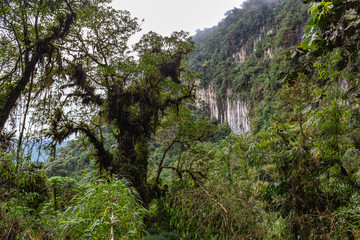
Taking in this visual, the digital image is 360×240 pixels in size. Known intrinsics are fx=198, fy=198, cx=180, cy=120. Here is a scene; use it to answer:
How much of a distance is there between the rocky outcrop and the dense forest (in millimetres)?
20025

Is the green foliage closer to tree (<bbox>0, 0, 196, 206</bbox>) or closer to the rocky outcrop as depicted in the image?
tree (<bbox>0, 0, 196, 206</bbox>)

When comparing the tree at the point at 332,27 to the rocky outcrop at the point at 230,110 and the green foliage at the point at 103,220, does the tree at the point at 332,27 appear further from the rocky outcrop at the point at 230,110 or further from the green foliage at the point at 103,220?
the rocky outcrop at the point at 230,110

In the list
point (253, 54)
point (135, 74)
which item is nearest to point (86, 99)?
point (135, 74)

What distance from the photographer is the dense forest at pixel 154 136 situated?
1329 millimetres

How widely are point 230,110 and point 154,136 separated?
87.5ft

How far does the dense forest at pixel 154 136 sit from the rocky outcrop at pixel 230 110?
788 inches

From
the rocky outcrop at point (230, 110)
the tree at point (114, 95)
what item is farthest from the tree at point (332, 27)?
the rocky outcrop at point (230, 110)

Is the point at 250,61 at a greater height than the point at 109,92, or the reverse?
the point at 250,61

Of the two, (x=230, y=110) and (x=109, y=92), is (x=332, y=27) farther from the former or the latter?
(x=230, y=110)

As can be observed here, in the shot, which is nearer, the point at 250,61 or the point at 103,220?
the point at 103,220

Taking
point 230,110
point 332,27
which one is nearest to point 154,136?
point 332,27

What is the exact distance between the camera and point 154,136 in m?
6.56

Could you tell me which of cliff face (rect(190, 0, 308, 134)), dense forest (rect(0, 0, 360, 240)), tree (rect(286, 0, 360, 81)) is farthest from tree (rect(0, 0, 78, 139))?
cliff face (rect(190, 0, 308, 134))

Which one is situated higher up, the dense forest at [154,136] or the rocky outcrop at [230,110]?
the rocky outcrop at [230,110]
